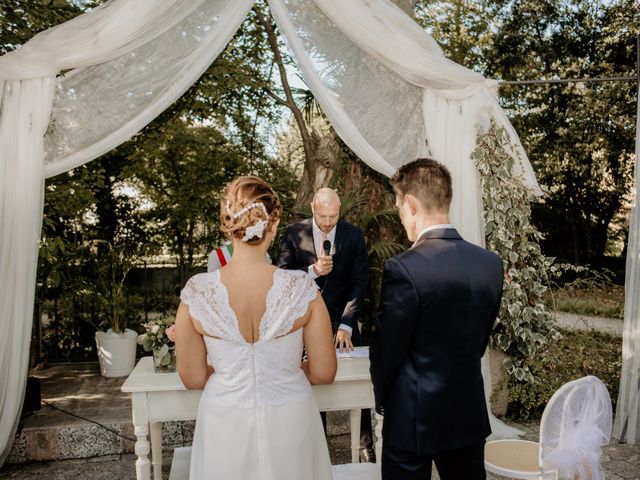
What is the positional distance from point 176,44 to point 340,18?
1.10m

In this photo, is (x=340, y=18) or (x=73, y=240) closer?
(x=340, y=18)

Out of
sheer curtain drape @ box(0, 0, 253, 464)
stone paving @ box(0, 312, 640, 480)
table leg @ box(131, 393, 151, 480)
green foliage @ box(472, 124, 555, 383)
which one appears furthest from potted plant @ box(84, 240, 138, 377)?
green foliage @ box(472, 124, 555, 383)

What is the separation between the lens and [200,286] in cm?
202

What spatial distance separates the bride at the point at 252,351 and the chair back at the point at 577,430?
0.80 meters

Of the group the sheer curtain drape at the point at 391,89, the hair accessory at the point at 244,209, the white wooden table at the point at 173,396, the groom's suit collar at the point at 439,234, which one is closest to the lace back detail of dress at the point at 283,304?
the hair accessory at the point at 244,209

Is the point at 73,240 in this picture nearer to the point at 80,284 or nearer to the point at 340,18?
the point at 80,284

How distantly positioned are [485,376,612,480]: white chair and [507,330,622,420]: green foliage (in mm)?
2635

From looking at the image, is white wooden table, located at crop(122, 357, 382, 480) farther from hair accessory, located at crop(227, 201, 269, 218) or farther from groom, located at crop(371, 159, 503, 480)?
hair accessory, located at crop(227, 201, 269, 218)

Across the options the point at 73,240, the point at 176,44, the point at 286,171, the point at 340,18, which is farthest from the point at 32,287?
the point at 286,171

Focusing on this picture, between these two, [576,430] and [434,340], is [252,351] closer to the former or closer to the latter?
[434,340]

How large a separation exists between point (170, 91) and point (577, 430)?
10.1 feet

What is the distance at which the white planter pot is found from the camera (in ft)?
17.6

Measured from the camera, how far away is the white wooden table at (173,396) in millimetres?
2695

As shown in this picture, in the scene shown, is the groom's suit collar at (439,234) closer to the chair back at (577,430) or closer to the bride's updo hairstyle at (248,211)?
the bride's updo hairstyle at (248,211)
